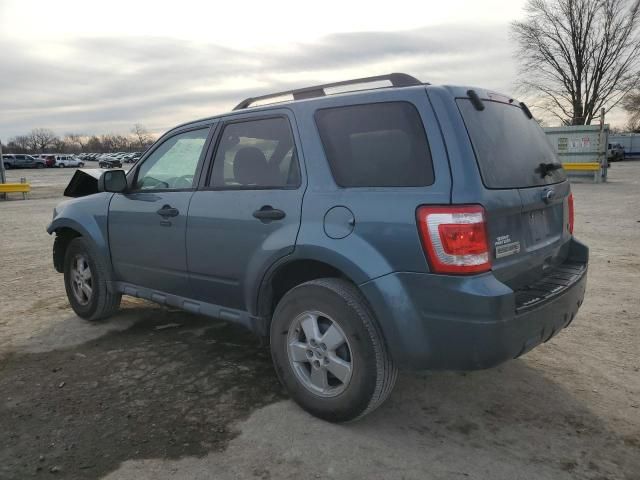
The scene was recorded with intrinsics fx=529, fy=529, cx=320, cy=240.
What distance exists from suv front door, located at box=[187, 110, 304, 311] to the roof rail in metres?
0.23

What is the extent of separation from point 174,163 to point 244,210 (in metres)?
1.11

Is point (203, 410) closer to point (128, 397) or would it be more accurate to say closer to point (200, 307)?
point (128, 397)

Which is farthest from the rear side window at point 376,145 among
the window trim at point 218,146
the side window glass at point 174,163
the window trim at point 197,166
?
the side window glass at point 174,163

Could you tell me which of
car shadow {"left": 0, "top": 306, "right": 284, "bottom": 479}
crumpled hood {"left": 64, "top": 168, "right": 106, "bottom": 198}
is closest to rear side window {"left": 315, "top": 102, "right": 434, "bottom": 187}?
car shadow {"left": 0, "top": 306, "right": 284, "bottom": 479}

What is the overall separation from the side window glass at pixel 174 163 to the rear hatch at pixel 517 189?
2.05 metres

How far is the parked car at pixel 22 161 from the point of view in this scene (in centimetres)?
5825

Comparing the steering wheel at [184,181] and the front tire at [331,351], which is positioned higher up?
the steering wheel at [184,181]

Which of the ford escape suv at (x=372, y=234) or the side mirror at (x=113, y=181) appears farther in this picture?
the side mirror at (x=113, y=181)

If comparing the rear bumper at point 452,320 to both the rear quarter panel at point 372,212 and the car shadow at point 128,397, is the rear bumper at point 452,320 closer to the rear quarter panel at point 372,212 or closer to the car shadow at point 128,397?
the rear quarter panel at point 372,212

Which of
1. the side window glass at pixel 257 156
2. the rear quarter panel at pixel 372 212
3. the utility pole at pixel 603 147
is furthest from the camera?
the utility pole at pixel 603 147

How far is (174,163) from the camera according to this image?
4176 mm

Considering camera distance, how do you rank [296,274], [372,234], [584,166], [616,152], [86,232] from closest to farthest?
[372,234], [296,274], [86,232], [584,166], [616,152]

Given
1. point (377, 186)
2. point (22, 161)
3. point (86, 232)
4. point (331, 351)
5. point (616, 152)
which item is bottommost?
point (331, 351)

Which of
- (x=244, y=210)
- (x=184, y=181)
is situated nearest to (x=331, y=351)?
(x=244, y=210)
